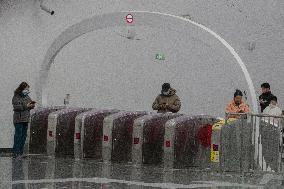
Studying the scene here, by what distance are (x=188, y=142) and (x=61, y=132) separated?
3.13m

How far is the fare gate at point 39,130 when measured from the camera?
19.8m

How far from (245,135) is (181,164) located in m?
1.92

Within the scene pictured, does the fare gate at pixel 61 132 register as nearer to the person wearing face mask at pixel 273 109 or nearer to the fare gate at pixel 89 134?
the fare gate at pixel 89 134

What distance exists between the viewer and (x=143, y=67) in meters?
22.8

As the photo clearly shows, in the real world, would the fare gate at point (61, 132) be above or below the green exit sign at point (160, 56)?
below

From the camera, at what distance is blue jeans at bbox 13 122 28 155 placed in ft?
63.1

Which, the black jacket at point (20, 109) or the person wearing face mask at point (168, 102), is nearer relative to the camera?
the black jacket at point (20, 109)

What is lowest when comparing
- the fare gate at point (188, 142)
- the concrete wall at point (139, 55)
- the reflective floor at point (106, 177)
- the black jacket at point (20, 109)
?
the reflective floor at point (106, 177)

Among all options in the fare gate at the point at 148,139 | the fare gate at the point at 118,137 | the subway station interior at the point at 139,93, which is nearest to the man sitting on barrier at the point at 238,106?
the subway station interior at the point at 139,93

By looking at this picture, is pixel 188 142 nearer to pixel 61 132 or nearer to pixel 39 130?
pixel 61 132

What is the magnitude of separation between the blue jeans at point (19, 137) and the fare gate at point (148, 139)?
102 inches

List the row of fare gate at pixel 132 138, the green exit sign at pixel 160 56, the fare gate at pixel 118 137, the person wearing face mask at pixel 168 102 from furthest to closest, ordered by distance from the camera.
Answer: the green exit sign at pixel 160 56, the person wearing face mask at pixel 168 102, the fare gate at pixel 118 137, the row of fare gate at pixel 132 138

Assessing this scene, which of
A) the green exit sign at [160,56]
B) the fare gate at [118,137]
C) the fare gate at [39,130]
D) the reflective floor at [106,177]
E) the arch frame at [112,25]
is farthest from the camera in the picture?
the green exit sign at [160,56]

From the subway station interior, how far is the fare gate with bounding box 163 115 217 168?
0.8 inches
